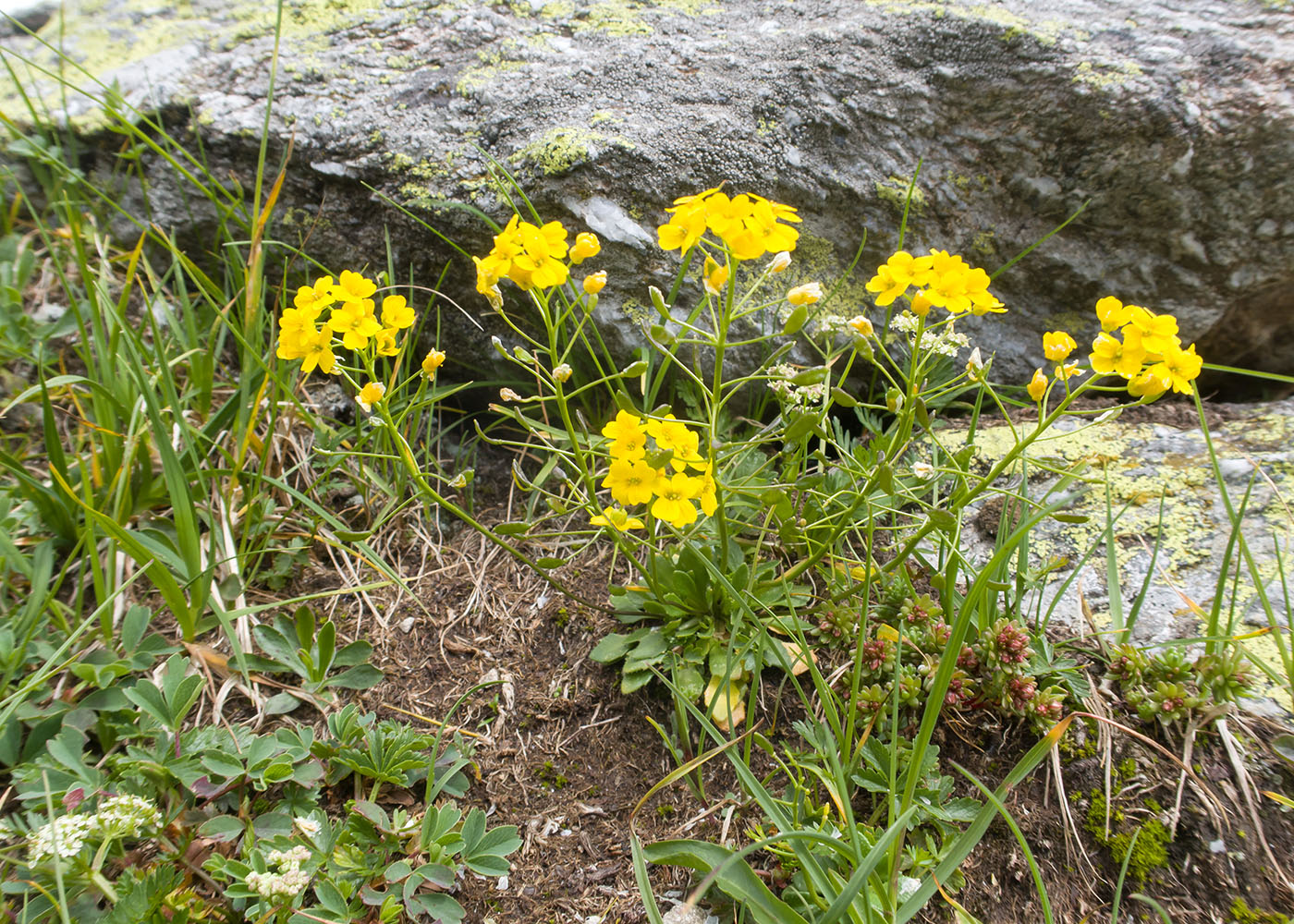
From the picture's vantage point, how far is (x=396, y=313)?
1813mm

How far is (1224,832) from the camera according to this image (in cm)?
150

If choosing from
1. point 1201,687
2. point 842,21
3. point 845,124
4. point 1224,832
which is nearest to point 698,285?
point 845,124

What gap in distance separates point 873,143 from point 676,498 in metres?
1.67

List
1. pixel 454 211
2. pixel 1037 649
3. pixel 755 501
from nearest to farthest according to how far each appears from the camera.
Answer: pixel 1037 649
pixel 755 501
pixel 454 211

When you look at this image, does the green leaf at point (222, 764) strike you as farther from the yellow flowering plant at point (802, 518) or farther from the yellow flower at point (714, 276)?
the yellow flower at point (714, 276)

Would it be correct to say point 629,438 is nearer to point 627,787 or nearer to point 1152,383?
point 627,787

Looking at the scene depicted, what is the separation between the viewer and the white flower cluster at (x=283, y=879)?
1.31 m

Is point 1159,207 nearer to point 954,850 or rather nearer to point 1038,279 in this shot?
point 1038,279

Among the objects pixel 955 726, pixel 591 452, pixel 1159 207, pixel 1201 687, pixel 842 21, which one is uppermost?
pixel 842 21

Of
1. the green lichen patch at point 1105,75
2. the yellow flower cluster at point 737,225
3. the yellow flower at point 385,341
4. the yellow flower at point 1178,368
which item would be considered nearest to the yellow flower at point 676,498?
the yellow flower cluster at point 737,225

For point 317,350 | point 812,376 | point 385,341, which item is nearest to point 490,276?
point 385,341

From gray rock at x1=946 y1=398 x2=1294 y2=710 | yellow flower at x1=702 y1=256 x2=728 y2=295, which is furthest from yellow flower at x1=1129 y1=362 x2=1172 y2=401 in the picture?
yellow flower at x1=702 y1=256 x2=728 y2=295

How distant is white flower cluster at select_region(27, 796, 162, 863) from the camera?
1.32 meters

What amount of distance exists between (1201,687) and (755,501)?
1.11 m
